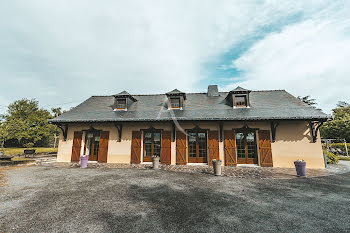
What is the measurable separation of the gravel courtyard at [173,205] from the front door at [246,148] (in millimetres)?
3029

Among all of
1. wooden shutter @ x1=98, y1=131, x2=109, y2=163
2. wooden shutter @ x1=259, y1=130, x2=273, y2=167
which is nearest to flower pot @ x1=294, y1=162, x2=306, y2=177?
wooden shutter @ x1=259, y1=130, x2=273, y2=167

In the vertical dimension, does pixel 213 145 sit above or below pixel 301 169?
above

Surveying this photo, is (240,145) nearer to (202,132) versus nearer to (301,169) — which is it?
(202,132)

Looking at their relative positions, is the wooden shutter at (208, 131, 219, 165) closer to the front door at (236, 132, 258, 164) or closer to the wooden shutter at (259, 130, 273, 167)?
the front door at (236, 132, 258, 164)

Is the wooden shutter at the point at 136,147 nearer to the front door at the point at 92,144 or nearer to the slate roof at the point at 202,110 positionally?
the slate roof at the point at 202,110

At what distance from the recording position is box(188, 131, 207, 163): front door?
959 cm

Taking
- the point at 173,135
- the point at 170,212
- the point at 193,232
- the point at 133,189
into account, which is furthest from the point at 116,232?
the point at 173,135

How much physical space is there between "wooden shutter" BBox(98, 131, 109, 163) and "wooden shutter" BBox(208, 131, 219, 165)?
7.26 meters

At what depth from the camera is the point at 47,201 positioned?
410 centimetres

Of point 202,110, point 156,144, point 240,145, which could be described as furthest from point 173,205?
point 202,110

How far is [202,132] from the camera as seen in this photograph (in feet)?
32.2

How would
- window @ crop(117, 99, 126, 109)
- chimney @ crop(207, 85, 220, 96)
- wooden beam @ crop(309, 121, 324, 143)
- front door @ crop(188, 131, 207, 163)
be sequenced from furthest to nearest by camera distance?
chimney @ crop(207, 85, 220, 96), window @ crop(117, 99, 126, 109), front door @ crop(188, 131, 207, 163), wooden beam @ crop(309, 121, 324, 143)

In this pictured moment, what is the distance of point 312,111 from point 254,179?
251 inches

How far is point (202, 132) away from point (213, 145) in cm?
114
